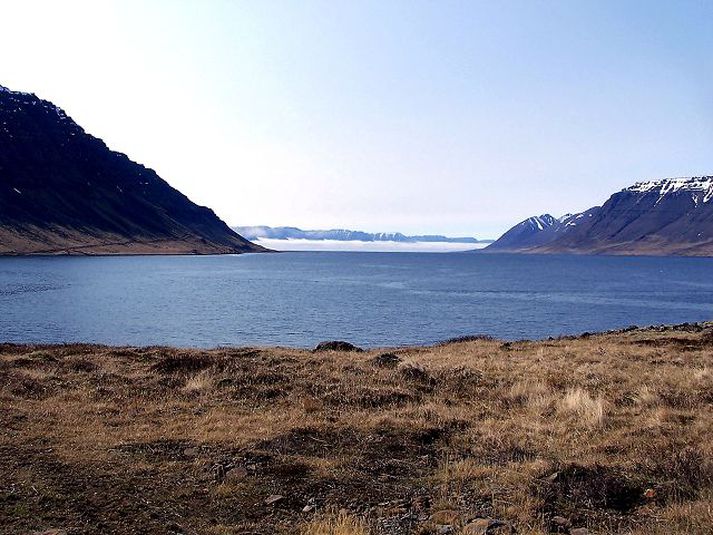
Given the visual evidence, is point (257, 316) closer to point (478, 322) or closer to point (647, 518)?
point (478, 322)

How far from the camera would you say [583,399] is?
16.8 metres

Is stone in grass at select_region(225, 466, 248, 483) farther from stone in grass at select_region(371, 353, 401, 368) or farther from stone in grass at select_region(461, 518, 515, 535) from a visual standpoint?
stone in grass at select_region(371, 353, 401, 368)

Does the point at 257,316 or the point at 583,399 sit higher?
the point at 583,399

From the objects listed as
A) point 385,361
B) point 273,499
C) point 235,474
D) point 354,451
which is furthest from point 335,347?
point 273,499

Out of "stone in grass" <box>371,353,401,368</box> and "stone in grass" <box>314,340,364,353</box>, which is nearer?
"stone in grass" <box>371,353,401,368</box>

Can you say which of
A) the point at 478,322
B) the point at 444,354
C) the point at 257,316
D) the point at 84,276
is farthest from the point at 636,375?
the point at 84,276

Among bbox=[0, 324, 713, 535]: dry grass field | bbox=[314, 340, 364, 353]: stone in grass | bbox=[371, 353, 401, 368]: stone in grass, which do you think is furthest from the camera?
bbox=[314, 340, 364, 353]: stone in grass

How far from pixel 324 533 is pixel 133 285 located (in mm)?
110321

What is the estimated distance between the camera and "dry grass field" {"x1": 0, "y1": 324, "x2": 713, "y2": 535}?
367 inches

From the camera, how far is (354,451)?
13055mm

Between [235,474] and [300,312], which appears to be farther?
[300,312]

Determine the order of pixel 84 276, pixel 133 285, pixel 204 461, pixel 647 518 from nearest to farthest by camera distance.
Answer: pixel 647 518 → pixel 204 461 → pixel 133 285 → pixel 84 276

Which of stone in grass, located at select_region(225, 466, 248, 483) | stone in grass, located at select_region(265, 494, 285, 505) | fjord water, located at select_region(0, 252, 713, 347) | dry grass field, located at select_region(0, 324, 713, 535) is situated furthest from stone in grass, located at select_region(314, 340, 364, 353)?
stone in grass, located at select_region(265, 494, 285, 505)

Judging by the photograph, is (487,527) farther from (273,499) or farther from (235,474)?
(235,474)
